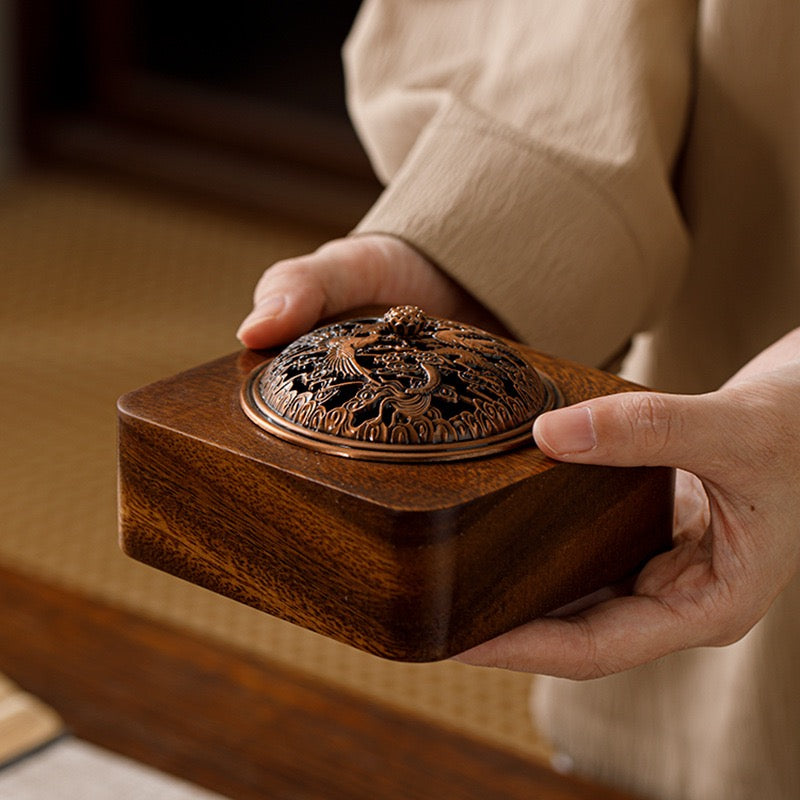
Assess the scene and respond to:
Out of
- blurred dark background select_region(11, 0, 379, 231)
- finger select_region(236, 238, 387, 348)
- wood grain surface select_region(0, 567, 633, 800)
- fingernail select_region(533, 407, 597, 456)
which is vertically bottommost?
blurred dark background select_region(11, 0, 379, 231)

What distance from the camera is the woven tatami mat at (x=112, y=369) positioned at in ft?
6.34

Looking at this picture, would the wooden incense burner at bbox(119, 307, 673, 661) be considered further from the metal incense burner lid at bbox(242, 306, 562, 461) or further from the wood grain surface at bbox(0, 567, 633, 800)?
the wood grain surface at bbox(0, 567, 633, 800)

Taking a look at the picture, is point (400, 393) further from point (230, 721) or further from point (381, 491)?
point (230, 721)

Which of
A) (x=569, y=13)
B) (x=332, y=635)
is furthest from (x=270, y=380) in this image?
(x=569, y=13)

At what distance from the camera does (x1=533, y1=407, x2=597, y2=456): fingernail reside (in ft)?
2.10

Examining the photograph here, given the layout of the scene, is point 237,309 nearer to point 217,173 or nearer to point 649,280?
point 217,173

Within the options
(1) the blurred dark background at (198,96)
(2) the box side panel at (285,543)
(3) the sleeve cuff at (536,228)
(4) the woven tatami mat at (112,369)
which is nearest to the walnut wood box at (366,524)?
(2) the box side panel at (285,543)

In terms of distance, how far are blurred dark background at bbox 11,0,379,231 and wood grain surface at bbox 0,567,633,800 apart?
7.93 feet

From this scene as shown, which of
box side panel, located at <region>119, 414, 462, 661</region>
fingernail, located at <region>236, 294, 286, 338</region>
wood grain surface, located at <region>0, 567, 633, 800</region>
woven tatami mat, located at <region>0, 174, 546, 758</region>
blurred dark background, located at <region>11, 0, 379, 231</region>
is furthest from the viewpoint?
blurred dark background, located at <region>11, 0, 379, 231</region>

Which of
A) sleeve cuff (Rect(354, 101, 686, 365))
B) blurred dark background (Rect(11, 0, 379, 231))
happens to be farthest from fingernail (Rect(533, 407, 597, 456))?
blurred dark background (Rect(11, 0, 379, 231))

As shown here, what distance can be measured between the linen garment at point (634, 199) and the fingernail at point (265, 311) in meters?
0.14

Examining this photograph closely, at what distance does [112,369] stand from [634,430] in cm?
215

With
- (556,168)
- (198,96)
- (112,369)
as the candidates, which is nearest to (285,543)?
(556,168)

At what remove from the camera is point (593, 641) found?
28.2 inches
